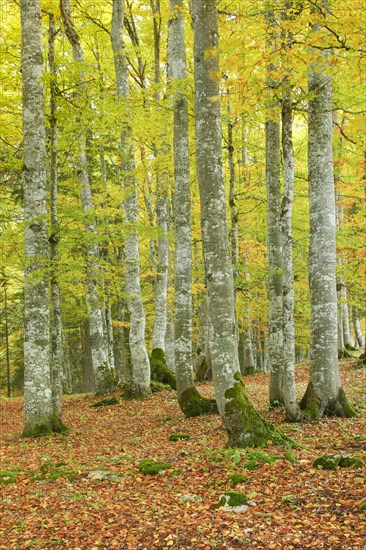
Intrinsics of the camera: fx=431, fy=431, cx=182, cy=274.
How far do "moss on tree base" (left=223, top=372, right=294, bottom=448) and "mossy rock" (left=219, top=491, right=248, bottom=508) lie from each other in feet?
4.59

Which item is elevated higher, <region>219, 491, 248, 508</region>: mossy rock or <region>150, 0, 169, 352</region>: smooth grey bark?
<region>150, 0, 169, 352</region>: smooth grey bark

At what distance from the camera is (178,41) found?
10.5 meters

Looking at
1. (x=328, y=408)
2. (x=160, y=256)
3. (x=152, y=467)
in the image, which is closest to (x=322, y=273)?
(x=328, y=408)

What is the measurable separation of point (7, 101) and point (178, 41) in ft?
14.6

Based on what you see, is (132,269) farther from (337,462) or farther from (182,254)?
(337,462)

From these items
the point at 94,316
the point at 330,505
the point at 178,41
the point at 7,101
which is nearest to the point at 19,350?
the point at 94,316

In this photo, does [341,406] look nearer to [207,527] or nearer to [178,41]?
[207,527]

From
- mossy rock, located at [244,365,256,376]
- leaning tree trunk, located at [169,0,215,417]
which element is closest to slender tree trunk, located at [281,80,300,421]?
leaning tree trunk, located at [169,0,215,417]

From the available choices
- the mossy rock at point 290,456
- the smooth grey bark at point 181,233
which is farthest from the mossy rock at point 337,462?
the smooth grey bark at point 181,233

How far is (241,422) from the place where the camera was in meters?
6.35

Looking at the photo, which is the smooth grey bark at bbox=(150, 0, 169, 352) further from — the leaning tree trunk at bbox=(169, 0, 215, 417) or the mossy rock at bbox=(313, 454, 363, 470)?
the mossy rock at bbox=(313, 454, 363, 470)

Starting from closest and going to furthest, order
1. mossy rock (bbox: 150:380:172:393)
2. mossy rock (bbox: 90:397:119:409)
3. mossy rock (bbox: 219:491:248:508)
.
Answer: mossy rock (bbox: 219:491:248:508) → mossy rock (bbox: 90:397:119:409) → mossy rock (bbox: 150:380:172:393)

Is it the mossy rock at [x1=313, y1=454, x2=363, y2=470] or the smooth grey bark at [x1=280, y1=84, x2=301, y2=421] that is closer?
the mossy rock at [x1=313, y1=454, x2=363, y2=470]

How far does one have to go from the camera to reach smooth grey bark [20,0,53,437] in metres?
8.74
